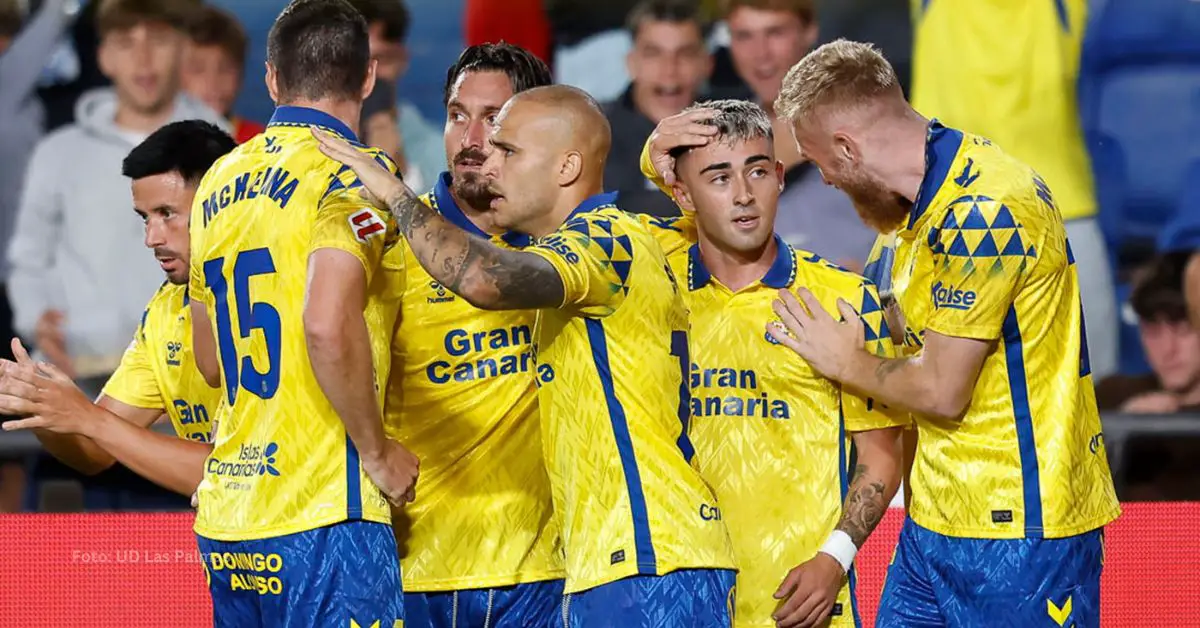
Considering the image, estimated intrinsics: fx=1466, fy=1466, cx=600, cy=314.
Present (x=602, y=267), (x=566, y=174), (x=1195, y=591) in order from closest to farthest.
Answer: (x=602, y=267)
(x=566, y=174)
(x=1195, y=591)

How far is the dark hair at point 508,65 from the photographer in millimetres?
4242

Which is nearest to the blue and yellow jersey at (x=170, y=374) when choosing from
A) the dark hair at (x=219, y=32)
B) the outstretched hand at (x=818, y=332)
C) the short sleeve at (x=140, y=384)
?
the short sleeve at (x=140, y=384)

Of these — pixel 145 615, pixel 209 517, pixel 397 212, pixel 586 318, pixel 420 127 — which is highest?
pixel 420 127

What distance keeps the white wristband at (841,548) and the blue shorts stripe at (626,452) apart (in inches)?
26.1

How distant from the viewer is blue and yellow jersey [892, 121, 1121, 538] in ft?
11.2

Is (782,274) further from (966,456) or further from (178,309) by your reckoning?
(178,309)

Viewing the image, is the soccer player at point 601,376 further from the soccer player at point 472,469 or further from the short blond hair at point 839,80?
the short blond hair at point 839,80

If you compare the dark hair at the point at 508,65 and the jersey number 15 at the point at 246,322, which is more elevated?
the dark hair at the point at 508,65

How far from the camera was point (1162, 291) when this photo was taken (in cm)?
759

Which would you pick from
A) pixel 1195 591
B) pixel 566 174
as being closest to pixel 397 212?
pixel 566 174

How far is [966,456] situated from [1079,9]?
4.86 meters

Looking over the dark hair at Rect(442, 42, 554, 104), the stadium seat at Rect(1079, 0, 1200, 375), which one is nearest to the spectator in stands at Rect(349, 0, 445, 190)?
the dark hair at Rect(442, 42, 554, 104)

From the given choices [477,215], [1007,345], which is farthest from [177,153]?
[1007,345]

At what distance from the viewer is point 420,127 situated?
25.2 feet
